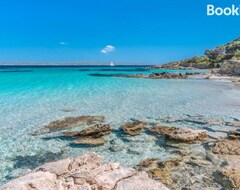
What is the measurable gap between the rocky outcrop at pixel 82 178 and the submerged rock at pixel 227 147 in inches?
174

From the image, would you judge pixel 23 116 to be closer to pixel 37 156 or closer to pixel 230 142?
pixel 37 156

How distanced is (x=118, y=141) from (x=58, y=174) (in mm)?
5292

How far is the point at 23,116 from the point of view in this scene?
53.8 feet

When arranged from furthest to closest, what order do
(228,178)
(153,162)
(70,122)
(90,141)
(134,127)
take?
(70,122), (134,127), (90,141), (153,162), (228,178)

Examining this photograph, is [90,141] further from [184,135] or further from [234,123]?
[234,123]

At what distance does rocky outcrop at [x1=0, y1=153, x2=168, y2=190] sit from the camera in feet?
17.3

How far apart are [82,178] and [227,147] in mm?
6295

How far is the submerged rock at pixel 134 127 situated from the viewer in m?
12.2

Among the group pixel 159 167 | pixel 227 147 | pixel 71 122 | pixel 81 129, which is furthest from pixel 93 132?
pixel 227 147

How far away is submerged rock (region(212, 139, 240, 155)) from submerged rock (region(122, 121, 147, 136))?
3.54 meters

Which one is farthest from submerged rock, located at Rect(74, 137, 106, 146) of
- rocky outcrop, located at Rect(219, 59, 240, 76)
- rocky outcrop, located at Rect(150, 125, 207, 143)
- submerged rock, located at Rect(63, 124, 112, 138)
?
rocky outcrop, located at Rect(219, 59, 240, 76)

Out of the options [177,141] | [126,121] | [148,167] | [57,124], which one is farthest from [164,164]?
[57,124]

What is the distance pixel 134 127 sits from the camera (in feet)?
41.9

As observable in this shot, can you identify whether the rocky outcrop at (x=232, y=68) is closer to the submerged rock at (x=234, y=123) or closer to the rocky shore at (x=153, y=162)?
the submerged rock at (x=234, y=123)
